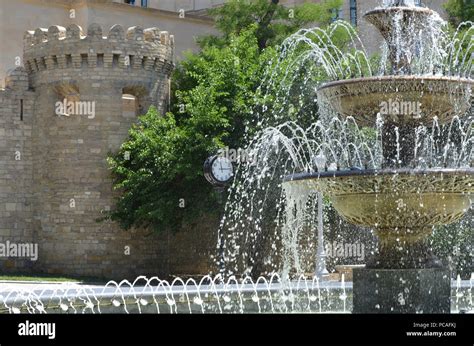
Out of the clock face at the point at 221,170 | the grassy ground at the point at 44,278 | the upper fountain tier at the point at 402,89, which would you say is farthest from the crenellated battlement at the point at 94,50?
the upper fountain tier at the point at 402,89

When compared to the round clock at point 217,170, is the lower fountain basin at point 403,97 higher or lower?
higher

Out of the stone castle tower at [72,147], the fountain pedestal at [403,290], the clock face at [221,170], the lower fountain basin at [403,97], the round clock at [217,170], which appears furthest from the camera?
the stone castle tower at [72,147]

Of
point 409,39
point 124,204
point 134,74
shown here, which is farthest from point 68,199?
point 409,39

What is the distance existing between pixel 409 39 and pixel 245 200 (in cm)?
1726

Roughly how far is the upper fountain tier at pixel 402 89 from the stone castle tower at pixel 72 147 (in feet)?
66.7

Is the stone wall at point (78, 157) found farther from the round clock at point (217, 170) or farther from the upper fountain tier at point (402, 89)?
Result: the upper fountain tier at point (402, 89)

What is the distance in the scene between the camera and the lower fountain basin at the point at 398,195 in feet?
39.3

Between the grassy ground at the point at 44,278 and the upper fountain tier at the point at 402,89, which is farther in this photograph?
the grassy ground at the point at 44,278

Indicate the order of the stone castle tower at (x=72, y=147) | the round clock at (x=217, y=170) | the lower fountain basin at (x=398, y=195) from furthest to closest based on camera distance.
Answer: the stone castle tower at (x=72, y=147)
the round clock at (x=217, y=170)
the lower fountain basin at (x=398, y=195)

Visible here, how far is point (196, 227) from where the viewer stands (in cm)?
3384

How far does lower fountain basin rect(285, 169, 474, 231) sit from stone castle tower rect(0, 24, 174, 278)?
20.7 m

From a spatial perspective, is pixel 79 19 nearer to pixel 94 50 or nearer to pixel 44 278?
pixel 94 50
